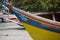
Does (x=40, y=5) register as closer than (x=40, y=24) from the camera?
No

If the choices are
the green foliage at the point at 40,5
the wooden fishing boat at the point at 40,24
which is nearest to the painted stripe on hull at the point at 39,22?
the wooden fishing boat at the point at 40,24

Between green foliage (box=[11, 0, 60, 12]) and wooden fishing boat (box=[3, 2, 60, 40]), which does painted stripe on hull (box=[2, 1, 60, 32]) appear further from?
green foliage (box=[11, 0, 60, 12])

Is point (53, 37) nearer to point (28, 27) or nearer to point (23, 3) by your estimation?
point (28, 27)

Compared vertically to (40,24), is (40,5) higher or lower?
lower

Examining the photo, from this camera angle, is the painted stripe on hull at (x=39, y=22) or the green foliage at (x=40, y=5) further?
the green foliage at (x=40, y=5)

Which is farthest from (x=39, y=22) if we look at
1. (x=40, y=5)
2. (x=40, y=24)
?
(x=40, y=5)

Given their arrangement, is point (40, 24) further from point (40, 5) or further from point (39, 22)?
point (40, 5)

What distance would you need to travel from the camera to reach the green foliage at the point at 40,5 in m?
14.2

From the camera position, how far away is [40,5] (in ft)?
53.5

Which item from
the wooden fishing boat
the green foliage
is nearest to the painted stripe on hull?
the wooden fishing boat

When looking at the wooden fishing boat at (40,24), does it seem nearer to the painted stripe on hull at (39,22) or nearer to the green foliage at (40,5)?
the painted stripe on hull at (39,22)

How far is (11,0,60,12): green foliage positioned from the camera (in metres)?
Result: 14.2

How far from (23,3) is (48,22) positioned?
1260cm

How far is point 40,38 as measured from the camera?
8398 mm
